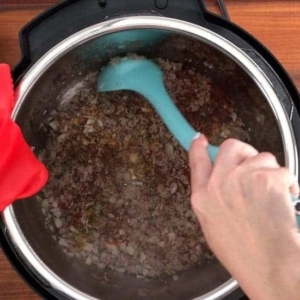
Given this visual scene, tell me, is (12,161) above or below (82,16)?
below

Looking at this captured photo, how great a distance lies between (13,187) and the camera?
0.79m

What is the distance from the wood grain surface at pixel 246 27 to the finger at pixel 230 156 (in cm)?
38

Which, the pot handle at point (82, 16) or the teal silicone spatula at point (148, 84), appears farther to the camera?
the teal silicone spatula at point (148, 84)

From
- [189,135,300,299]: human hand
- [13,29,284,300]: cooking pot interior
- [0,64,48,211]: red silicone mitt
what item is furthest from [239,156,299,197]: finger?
[0,64,48,211]: red silicone mitt

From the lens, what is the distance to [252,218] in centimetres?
57

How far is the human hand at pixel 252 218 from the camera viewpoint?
535 mm

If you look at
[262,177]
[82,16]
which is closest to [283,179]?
[262,177]

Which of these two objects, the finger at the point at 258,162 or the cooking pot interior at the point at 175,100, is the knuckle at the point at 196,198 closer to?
the finger at the point at 258,162

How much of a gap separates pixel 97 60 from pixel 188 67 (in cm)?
16

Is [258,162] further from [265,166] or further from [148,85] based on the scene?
[148,85]

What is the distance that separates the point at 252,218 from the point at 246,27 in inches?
17.6

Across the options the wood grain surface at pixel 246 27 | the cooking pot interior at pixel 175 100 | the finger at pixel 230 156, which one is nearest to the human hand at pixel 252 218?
the finger at pixel 230 156

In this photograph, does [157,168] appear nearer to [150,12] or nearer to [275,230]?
[150,12]

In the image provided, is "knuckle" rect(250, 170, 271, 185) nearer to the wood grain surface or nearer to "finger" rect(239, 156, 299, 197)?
"finger" rect(239, 156, 299, 197)
